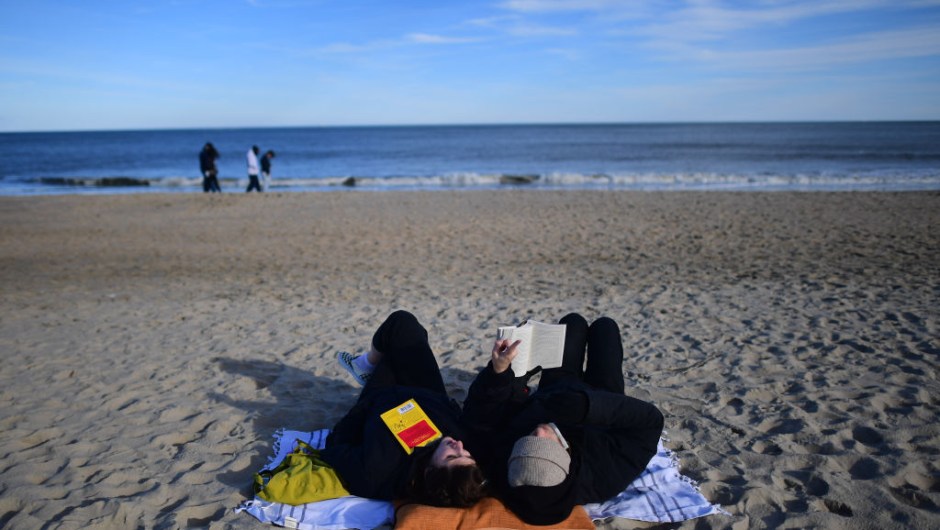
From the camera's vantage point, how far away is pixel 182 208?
1631 cm

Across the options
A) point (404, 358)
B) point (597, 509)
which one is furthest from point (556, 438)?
point (404, 358)

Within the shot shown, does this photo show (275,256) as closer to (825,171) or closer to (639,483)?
(639,483)

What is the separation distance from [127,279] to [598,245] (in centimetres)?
759

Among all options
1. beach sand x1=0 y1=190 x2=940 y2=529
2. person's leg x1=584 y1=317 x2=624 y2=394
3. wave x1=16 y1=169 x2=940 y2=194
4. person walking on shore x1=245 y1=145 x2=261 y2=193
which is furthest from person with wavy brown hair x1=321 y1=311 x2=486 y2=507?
wave x1=16 y1=169 x2=940 y2=194

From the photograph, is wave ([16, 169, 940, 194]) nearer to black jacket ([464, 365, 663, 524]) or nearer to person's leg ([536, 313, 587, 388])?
person's leg ([536, 313, 587, 388])

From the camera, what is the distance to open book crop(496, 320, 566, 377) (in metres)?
3.23

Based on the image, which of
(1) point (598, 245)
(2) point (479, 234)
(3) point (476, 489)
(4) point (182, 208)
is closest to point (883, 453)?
(3) point (476, 489)

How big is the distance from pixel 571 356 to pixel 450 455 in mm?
1259

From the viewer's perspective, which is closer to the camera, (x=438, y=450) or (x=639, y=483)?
(x=438, y=450)

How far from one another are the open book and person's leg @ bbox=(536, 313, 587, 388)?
0.77ft

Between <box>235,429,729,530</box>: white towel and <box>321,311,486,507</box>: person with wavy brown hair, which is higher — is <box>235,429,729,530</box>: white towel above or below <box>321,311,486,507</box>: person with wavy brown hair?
below

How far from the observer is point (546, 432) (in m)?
2.74

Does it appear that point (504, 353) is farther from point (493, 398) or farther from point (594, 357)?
point (594, 357)

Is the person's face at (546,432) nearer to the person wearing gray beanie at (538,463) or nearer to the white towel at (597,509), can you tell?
the person wearing gray beanie at (538,463)
